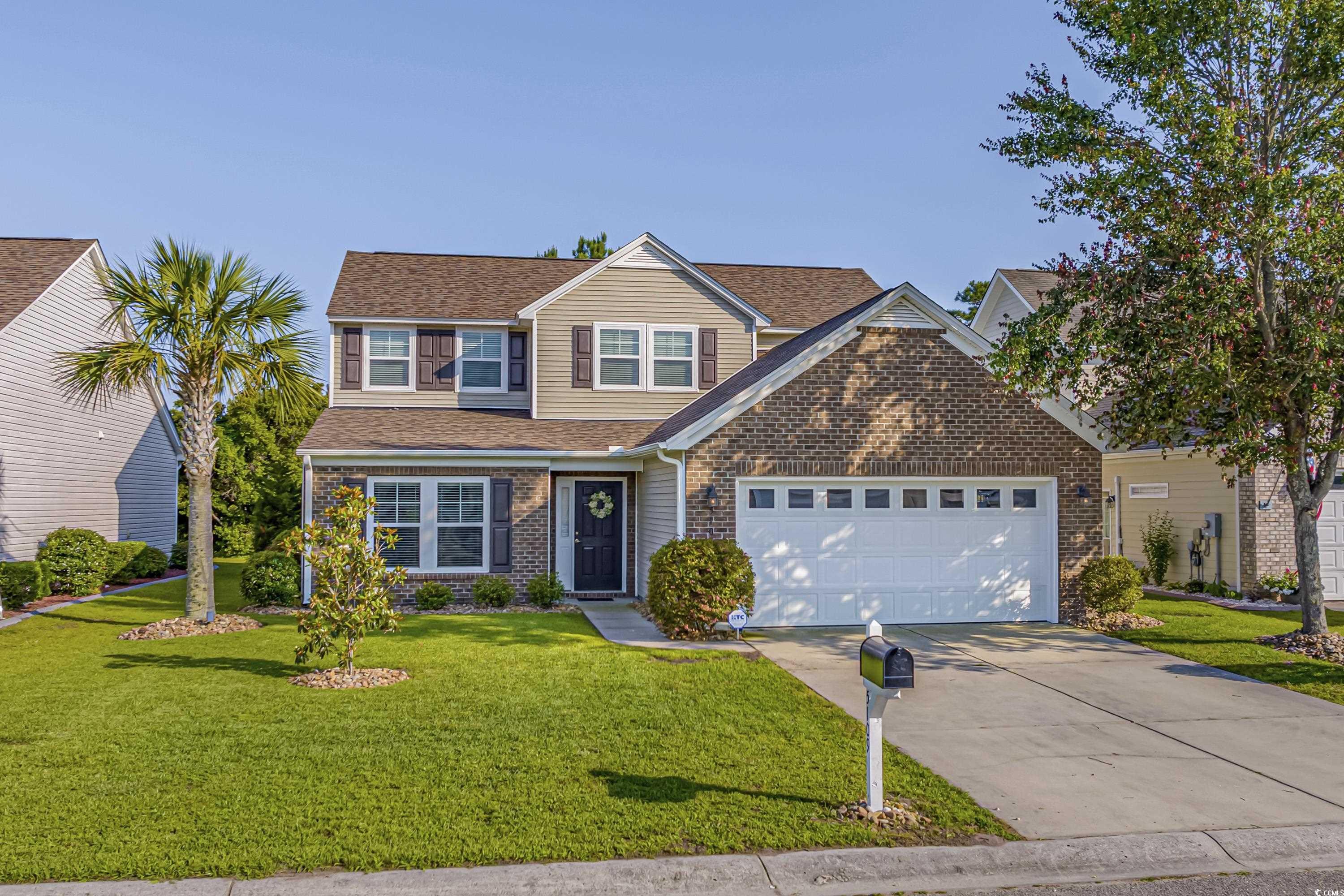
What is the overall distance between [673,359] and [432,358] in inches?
197

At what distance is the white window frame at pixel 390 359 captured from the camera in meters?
19.2

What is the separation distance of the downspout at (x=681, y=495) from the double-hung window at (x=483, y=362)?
689 centimetres

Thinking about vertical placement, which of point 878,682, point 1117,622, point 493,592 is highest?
point 878,682

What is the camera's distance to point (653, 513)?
16219 mm

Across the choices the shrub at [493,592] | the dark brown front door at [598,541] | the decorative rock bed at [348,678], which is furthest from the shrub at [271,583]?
the decorative rock bed at [348,678]

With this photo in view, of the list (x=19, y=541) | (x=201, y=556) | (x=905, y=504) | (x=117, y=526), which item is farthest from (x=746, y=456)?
(x=117, y=526)

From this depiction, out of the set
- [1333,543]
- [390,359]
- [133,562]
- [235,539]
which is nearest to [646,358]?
[390,359]

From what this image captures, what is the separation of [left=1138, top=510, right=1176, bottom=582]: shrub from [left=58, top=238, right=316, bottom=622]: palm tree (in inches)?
638

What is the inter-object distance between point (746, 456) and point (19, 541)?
14.4 meters

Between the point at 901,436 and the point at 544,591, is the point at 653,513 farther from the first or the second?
the point at 901,436

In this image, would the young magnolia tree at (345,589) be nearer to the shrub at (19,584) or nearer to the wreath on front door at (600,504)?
the wreath on front door at (600,504)

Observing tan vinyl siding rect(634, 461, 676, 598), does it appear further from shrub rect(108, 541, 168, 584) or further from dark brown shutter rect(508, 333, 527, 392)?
shrub rect(108, 541, 168, 584)

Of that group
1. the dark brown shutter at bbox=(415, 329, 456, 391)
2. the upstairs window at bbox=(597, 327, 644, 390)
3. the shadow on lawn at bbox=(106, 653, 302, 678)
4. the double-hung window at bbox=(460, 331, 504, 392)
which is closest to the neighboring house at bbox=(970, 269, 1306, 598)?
the upstairs window at bbox=(597, 327, 644, 390)

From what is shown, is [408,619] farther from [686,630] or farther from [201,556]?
[686,630]
